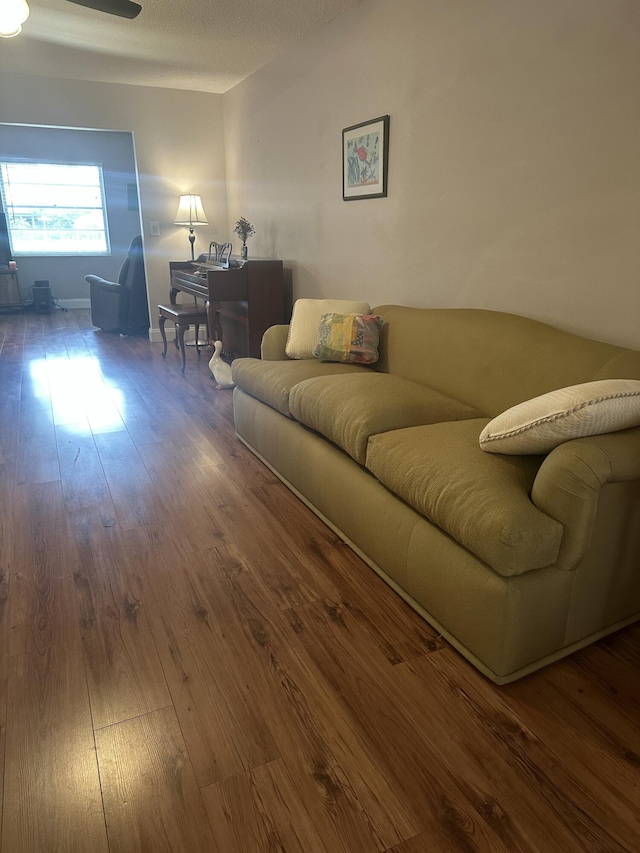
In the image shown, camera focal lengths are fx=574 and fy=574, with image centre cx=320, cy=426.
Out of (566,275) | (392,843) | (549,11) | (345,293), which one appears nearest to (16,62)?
(345,293)

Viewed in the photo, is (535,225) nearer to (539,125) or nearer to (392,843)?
(539,125)

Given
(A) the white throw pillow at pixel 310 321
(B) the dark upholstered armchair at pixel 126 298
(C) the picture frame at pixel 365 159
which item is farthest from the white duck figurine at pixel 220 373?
(B) the dark upholstered armchair at pixel 126 298

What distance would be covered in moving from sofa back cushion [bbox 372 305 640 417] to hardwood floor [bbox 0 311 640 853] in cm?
84

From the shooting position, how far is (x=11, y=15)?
7.72 feet

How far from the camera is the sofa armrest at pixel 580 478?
4.66ft

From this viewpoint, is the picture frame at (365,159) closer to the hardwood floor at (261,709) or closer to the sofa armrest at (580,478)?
the hardwood floor at (261,709)

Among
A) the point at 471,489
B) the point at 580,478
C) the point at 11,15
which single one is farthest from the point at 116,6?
the point at 580,478

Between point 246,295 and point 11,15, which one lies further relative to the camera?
point 246,295

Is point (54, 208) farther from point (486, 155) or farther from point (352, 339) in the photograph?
point (486, 155)

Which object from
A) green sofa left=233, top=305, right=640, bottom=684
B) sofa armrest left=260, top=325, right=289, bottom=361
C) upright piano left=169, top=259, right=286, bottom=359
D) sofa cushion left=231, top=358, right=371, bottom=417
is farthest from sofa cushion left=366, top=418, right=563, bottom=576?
upright piano left=169, top=259, right=286, bottom=359

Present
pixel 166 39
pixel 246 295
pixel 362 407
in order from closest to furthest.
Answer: pixel 362 407, pixel 166 39, pixel 246 295

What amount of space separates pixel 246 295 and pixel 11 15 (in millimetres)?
2436

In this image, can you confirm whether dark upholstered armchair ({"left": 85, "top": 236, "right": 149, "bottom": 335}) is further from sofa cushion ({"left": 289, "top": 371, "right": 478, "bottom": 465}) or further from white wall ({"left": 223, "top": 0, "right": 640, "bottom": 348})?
sofa cushion ({"left": 289, "top": 371, "right": 478, "bottom": 465})

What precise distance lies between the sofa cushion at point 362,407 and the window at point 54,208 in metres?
7.53
